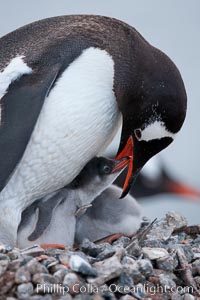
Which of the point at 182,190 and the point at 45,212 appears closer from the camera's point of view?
the point at 45,212

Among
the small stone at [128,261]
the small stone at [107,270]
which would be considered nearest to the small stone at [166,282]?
the small stone at [128,261]

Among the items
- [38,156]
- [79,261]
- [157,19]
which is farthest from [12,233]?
[157,19]

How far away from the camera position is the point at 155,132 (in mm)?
4762

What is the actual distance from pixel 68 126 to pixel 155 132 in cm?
38

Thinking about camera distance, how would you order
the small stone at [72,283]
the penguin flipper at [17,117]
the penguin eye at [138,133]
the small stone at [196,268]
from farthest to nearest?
1. the penguin eye at [138,133]
2. the penguin flipper at [17,117]
3. the small stone at [196,268]
4. the small stone at [72,283]

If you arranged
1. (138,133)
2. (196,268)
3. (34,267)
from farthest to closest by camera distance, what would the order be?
(138,133) < (196,268) < (34,267)

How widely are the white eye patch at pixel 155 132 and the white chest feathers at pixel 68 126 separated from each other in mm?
166

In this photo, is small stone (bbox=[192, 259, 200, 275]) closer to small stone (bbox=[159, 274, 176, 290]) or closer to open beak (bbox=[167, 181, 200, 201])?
small stone (bbox=[159, 274, 176, 290])

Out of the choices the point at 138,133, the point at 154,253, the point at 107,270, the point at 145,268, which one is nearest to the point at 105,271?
the point at 107,270

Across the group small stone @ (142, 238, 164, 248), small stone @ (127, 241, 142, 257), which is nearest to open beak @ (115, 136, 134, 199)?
small stone @ (142, 238, 164, 248)

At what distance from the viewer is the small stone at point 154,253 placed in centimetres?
444

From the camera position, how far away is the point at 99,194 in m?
5.10

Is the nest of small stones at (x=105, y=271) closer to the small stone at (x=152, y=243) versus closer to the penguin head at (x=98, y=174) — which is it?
the small stone at (x=152, y=243)

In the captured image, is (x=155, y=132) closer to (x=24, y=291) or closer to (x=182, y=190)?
(x=24, y=291)
